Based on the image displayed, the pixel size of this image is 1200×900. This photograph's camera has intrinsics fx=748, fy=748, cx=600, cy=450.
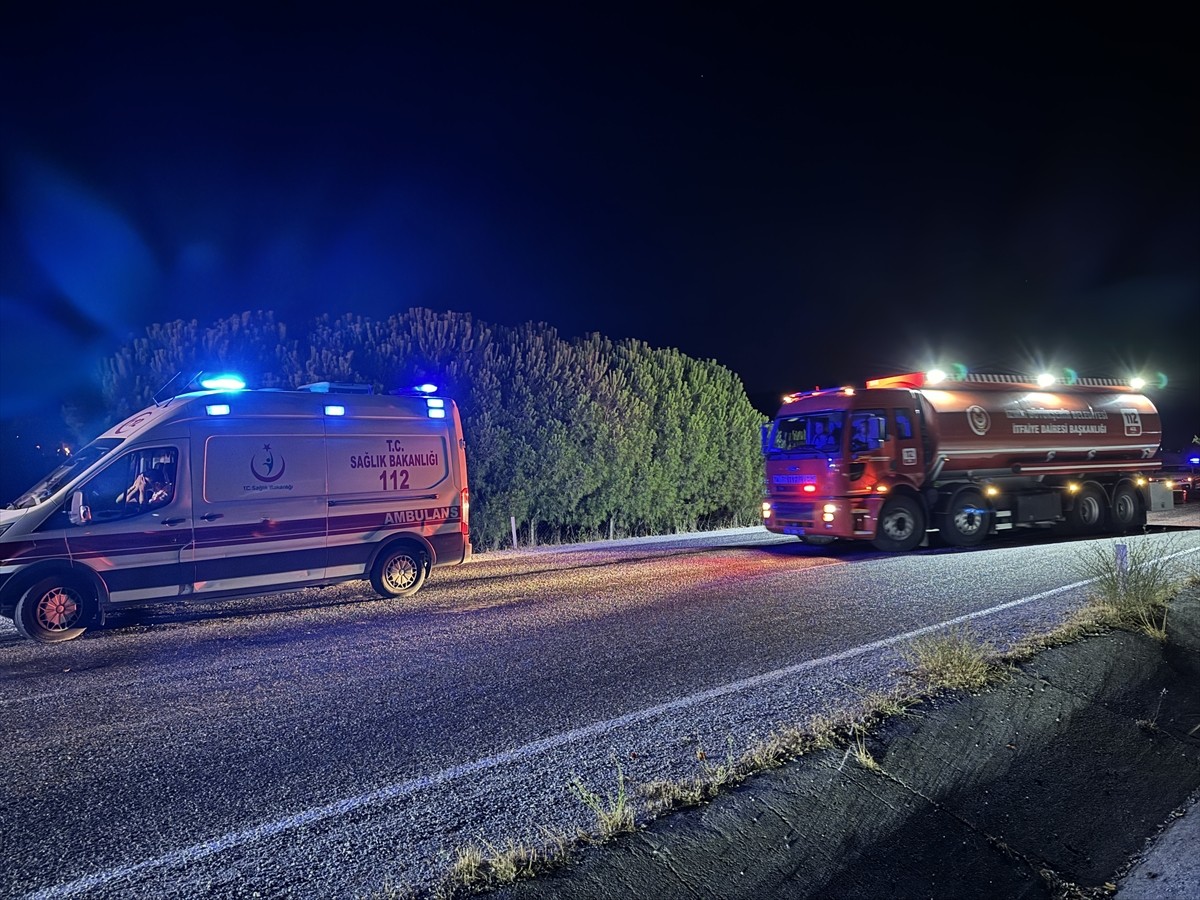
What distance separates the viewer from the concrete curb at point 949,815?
3.28 metres

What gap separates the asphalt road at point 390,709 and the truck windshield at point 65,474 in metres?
1.42

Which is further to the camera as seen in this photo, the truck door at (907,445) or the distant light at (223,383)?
the truck door at (907,445)

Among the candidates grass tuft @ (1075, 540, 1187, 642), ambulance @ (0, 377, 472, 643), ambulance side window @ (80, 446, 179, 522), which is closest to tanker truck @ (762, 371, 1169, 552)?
grass tuft @ (1075, 540, 1187, 642)

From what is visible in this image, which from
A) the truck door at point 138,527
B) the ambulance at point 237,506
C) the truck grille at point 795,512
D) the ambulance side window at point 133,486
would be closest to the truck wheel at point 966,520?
the truck grille at point 795,512

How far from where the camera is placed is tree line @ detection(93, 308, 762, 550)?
14055mm

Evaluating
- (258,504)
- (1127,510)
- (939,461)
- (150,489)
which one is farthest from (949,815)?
(1127,510)

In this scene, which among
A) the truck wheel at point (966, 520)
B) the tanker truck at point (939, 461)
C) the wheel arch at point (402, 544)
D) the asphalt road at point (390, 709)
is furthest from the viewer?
the truck wheel at point (966, 520)

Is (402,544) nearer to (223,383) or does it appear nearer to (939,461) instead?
(223,383)

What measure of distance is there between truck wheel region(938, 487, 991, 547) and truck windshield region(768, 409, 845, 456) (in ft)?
8.56

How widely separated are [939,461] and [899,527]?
1.47m

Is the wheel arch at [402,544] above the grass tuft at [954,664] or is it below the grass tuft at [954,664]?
above

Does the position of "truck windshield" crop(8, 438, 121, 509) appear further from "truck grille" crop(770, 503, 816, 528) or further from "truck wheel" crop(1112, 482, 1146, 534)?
"truck wheel" crop(1112, 482, 1146, 534)

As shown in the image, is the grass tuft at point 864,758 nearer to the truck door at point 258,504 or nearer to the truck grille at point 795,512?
the truck door at point 258,504

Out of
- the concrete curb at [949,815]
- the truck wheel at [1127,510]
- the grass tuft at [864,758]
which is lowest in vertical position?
the concrete curb at [949,815]
